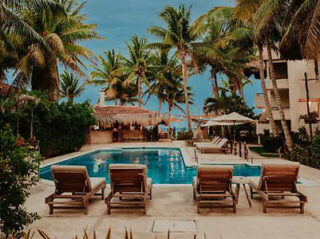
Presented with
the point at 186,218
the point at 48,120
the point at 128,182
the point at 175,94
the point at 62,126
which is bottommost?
the point at 186,218

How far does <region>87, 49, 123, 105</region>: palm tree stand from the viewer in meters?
30.7

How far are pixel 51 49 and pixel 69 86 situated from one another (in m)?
23.4

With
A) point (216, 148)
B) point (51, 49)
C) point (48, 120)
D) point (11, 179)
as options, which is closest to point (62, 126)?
point (48, 120)

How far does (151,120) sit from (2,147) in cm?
1979

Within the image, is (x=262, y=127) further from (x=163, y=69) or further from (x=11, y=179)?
(x=11, y=179)

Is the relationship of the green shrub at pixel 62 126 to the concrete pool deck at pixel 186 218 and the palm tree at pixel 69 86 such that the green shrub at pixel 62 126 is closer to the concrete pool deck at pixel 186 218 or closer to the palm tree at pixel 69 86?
the concrete pool deck at pixel 186 218

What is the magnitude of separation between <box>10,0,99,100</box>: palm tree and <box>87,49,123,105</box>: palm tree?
13725 millimetres

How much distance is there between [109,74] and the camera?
31750 millimetres

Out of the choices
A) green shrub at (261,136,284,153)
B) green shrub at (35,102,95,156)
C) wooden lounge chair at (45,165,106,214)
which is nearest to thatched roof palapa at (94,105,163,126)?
green shrub at (35,102,95,156)

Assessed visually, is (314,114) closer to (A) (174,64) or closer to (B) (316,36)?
(B) (316,36)

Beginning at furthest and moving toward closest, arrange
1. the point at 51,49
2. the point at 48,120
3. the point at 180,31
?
the point at 180,31
the point at 51,49
the point at 48,120

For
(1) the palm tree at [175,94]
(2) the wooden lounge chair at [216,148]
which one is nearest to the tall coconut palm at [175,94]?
(1) the palm tree at [175,94]

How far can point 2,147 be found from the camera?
2.77 m

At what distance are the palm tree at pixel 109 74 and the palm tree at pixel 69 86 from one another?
14.5 ft
